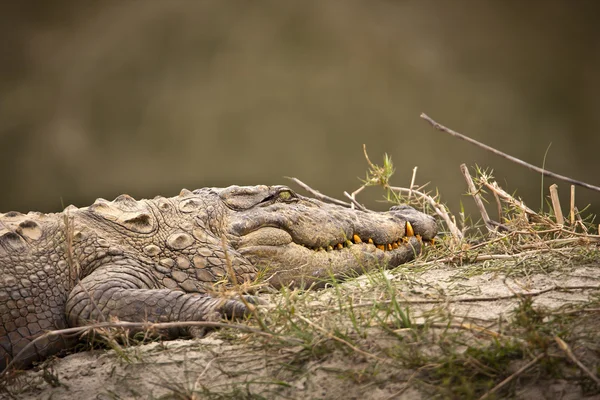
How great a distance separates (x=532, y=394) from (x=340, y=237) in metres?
1.52

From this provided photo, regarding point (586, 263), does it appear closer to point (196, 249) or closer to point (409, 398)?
point (409, 398)

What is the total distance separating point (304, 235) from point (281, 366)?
1.17m

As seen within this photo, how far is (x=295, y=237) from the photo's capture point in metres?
2.67

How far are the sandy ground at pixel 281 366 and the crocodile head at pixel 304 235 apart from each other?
0.47 meters

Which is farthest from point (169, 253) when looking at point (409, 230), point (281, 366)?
point (409, 230)

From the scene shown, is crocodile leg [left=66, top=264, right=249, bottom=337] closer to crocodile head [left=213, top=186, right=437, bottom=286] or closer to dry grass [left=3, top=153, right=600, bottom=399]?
dry grass [left=3, top=153, right=600, bottom=399]

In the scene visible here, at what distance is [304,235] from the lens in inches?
105

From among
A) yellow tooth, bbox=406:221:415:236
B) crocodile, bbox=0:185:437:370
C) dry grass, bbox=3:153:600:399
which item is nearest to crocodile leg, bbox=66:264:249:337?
crocodile, bbox=0:185:437:370

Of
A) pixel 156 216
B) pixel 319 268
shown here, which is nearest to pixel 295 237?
pixel 319 268

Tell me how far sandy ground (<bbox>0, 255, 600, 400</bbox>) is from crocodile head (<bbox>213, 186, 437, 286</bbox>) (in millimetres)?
473

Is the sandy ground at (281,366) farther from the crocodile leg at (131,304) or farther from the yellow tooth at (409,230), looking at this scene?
the yellow tooth at (409,230)

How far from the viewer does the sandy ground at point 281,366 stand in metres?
1.40

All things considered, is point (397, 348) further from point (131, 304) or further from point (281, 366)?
point (131, 304)

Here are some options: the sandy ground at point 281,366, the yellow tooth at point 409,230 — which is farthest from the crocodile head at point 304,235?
the sandy ground at point 281,366
